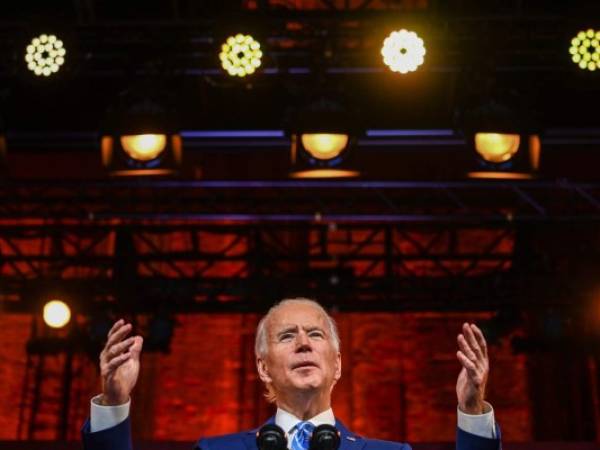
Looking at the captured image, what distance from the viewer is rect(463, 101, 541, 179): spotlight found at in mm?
5602

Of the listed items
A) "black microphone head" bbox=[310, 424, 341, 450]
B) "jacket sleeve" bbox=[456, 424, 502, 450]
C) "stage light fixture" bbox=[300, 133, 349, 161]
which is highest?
"stage light fixture" bbox=[300, 133, 349, 161]

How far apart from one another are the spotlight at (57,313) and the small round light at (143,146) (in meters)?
3.34

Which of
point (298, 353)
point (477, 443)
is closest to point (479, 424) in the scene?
point (477, 443)

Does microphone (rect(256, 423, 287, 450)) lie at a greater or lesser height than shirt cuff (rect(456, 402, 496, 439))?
lesser

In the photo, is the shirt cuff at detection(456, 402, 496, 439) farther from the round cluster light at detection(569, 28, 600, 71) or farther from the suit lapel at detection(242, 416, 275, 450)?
the round cluster light at detection(569, 28, 600, 71)

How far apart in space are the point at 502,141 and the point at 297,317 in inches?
109

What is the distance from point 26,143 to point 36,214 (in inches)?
31.5

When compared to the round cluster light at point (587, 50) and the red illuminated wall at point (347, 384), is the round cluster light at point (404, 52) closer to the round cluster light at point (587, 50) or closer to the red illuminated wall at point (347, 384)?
the round cluster light at point (587, 50)

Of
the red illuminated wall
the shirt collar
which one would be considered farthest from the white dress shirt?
the red illuminated wall

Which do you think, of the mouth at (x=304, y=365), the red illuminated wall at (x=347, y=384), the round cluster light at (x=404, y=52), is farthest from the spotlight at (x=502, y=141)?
the red illuminated wall at (x=347, y=384)

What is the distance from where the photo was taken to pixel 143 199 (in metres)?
8.18

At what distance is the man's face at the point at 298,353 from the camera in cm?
299

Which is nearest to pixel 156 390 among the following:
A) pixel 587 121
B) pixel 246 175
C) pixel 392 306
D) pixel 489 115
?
pixel 246 175

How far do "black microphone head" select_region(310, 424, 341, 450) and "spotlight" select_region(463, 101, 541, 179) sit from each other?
3464 mm
